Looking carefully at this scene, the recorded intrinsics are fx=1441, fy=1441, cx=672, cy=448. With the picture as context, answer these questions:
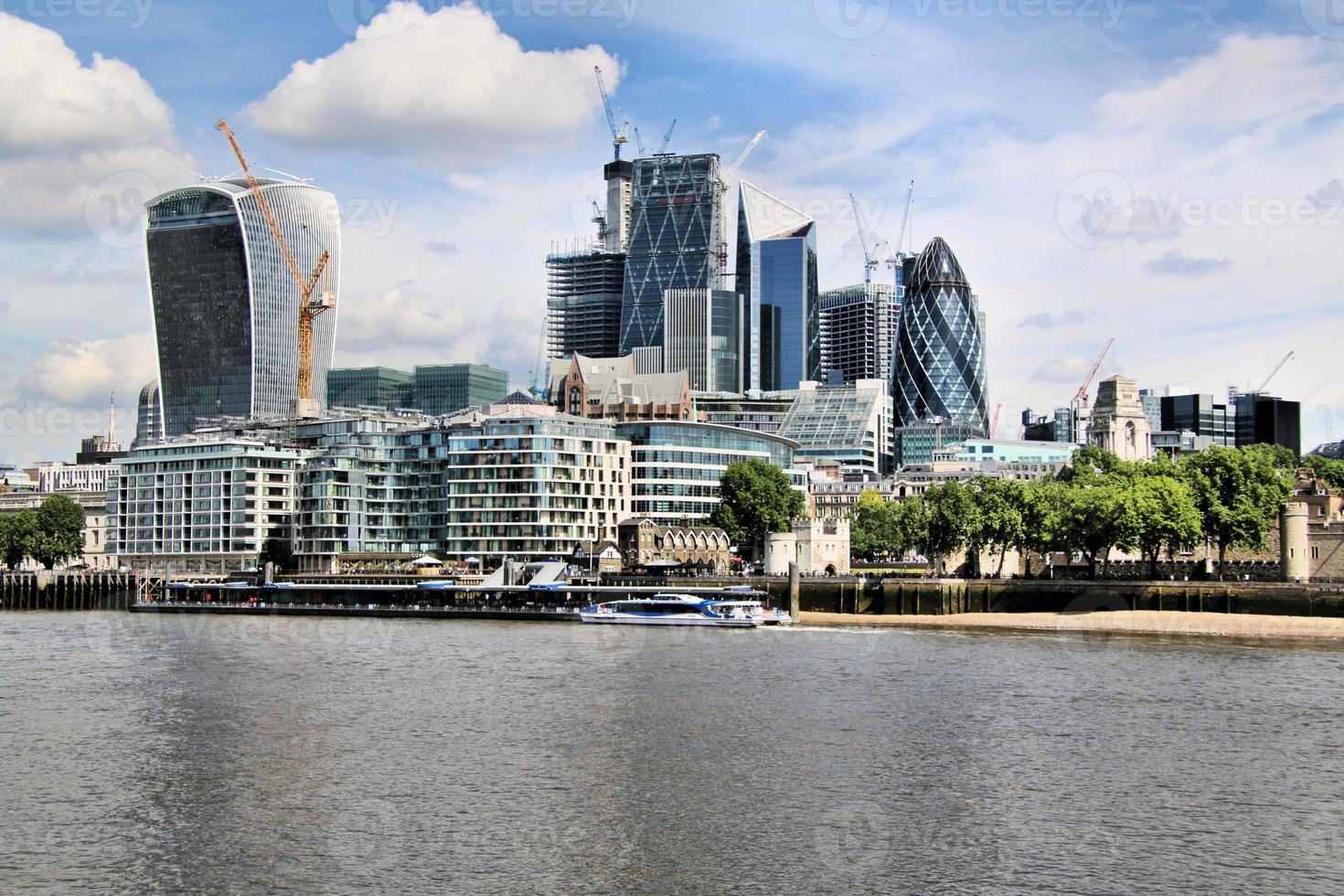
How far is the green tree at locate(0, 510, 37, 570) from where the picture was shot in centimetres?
19295

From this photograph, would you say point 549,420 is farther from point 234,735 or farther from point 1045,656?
point 234,735

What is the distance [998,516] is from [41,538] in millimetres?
129177

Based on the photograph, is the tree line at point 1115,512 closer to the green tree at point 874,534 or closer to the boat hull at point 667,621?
the green tree at point 874,534

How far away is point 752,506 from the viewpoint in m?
171

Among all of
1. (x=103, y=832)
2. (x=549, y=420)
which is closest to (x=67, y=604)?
(x=549, y=420)

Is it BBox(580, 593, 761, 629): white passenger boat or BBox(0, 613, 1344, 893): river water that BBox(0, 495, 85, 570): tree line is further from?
BBox(0, 613, 1344, 893): river water

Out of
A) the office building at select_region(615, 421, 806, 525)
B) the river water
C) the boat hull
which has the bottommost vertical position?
the river water

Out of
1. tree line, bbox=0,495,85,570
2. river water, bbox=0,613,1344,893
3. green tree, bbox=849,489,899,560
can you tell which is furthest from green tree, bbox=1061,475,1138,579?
tree line, bbox=0,495,85,570

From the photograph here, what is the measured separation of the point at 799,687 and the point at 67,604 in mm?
117040

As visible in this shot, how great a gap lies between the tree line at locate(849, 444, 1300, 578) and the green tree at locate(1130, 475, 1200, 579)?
80 millimetres

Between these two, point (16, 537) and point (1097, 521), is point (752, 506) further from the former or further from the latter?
point (16, 537)

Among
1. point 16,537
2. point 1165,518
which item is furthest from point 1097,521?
point 16,537

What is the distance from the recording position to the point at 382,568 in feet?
564

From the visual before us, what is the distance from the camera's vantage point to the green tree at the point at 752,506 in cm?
16975
